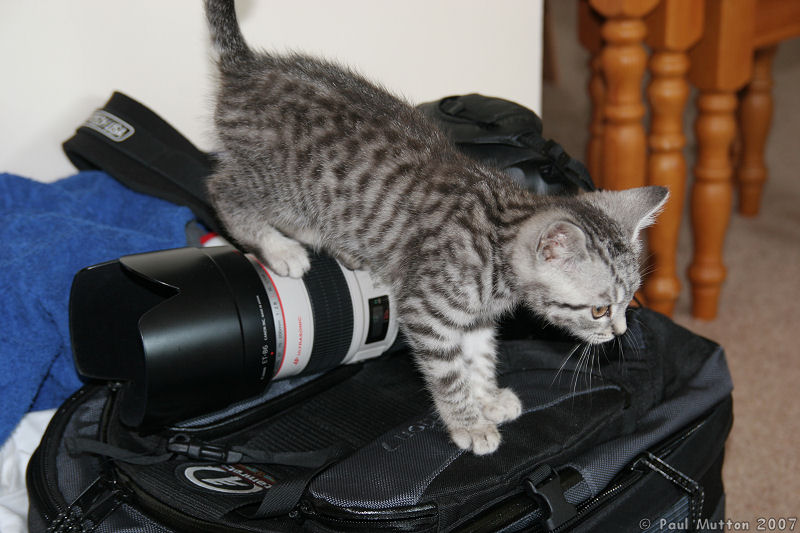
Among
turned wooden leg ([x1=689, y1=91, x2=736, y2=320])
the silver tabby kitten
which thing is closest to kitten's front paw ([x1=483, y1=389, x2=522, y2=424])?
the silver tabby kitten

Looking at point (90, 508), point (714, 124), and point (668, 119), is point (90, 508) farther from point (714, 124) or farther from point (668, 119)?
point (714, 124)

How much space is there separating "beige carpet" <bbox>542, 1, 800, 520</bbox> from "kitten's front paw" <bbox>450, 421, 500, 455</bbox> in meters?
0.60

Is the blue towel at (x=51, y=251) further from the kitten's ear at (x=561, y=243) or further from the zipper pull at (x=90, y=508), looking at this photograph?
the kitten's ear at (x=561, y=243)

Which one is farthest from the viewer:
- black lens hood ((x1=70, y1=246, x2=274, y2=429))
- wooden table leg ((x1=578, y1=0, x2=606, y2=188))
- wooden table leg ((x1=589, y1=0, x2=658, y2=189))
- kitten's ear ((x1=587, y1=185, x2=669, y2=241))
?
wooden table leg ((x1=578, y1=0, x2=606, y2=188))

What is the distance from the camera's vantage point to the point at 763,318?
72.6 inches

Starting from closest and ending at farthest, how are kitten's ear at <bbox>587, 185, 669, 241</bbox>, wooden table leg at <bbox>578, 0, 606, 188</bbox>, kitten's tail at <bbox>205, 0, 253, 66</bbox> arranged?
kitten's ear at <bbox>587, 185, 669, 241</bbox> < kitten's tail at <bbox>205, 0, 253, 66</bbox> < wooden table leg at <bbox>578, 0, 606, 188</bbox>

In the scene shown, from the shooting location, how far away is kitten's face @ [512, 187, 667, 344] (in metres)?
0.95

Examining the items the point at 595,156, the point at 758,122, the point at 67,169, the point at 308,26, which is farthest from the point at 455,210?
the point at 758,122

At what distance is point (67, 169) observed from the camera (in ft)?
4.76

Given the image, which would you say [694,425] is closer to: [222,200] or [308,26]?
[222,200]

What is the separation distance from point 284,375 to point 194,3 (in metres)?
0.77

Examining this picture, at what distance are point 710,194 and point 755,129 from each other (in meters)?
0.62

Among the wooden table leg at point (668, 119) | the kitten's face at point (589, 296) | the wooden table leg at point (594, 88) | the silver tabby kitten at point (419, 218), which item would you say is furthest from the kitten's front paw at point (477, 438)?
the wooden table leg at point (594, 88)

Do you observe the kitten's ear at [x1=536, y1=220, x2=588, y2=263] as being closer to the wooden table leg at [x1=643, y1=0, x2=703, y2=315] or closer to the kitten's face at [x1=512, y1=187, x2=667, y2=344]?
the kitten's face at [x1=512, y1=187, x2=667, y2=344]
